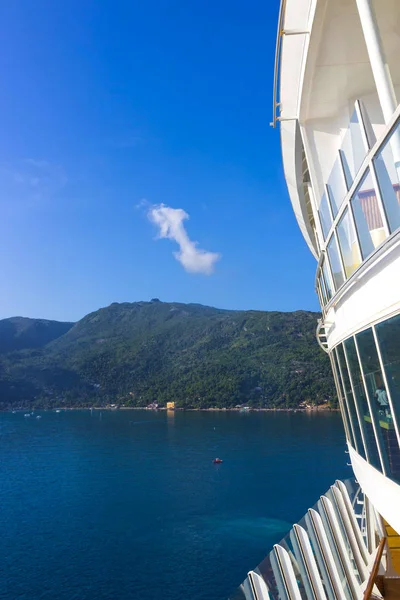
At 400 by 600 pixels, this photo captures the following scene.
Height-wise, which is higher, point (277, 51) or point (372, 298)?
point (277, 51)

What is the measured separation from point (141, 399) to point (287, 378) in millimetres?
42641

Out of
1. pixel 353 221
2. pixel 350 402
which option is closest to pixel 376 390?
pixel 353 221

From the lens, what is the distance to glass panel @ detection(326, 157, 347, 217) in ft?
11.8

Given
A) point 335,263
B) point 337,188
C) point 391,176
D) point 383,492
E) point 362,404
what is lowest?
point 383,492

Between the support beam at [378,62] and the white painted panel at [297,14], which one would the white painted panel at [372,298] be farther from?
the white painted panel at [297,14]

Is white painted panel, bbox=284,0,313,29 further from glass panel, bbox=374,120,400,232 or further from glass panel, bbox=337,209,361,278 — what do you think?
glass panel, bbox=374,120,400,232

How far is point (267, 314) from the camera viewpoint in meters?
168

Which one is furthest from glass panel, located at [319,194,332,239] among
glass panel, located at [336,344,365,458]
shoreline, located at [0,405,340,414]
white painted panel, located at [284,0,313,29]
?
shoreline, located at [0,405,340,414]

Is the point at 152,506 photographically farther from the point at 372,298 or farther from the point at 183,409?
the point at 183,409

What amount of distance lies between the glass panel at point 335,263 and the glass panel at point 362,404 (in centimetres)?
54

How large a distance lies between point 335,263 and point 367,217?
1.20 m

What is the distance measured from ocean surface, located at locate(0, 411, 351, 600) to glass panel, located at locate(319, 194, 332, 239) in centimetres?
Result: 2030

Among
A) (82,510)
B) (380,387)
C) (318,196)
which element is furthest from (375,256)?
(82,510)

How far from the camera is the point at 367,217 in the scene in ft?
9.99
